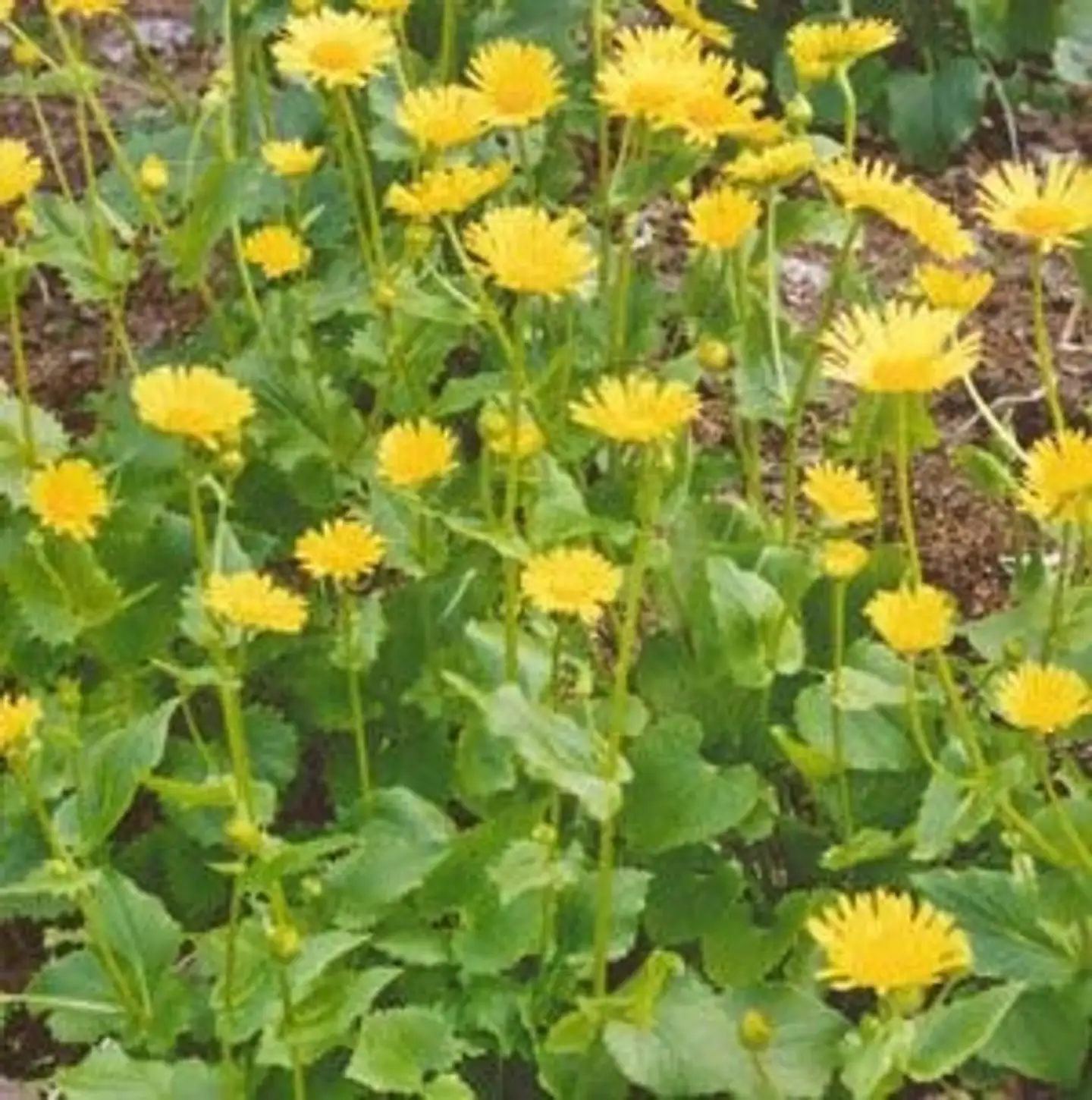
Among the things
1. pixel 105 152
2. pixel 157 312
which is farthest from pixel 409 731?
pixel 105 152

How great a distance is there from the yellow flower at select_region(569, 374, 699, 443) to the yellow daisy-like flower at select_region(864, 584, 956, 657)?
164mm

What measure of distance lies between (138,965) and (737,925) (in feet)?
1.26

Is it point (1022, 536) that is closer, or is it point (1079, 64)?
point (1022, 536)

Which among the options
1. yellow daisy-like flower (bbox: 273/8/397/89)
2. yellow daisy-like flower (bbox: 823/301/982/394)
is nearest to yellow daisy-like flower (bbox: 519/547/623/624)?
yellow daisy-like flower (bbox: 823/301/982/394)

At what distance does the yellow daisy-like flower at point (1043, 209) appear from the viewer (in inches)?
79.1

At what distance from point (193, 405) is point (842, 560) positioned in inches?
16.2

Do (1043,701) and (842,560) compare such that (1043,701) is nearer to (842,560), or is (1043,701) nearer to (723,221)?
(842,560)

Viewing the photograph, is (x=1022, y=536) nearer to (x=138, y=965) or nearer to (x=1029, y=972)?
(x=1029, y=972)

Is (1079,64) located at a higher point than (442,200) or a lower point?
lower

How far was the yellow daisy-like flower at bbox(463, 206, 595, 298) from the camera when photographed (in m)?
1.94

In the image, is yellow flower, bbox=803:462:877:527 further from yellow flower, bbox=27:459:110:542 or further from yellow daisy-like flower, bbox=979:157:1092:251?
yellow flower, bbox=27:459:110:542

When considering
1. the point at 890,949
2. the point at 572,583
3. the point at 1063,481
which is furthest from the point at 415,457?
the point at 890,949

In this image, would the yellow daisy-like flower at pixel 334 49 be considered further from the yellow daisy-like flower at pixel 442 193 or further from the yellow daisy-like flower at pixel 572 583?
the yellow daisy-like flower at pixel 572 583

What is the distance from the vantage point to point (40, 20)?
3156mm
